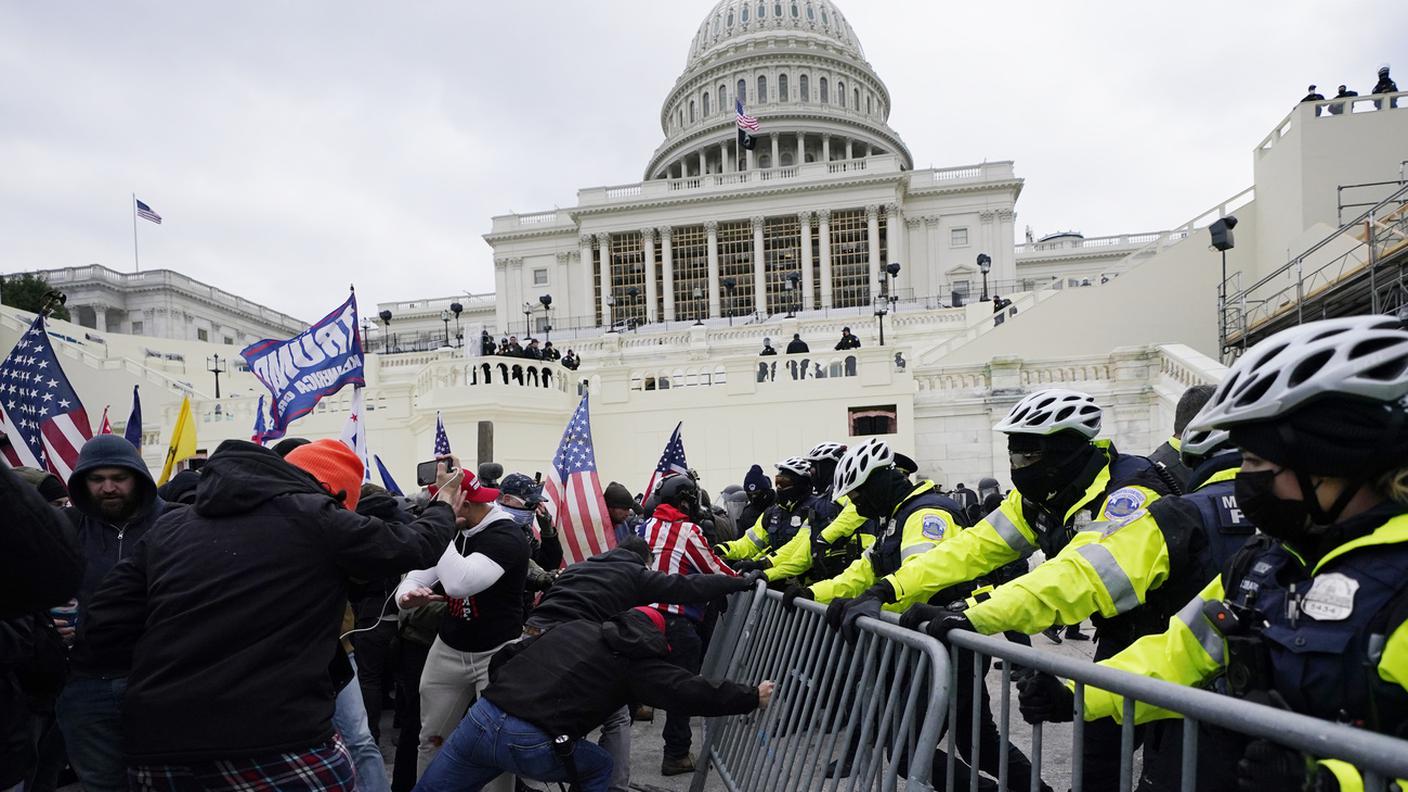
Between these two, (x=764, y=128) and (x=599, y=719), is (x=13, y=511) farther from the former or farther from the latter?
(x=764, y=128)

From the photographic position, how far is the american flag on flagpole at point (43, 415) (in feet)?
20.8

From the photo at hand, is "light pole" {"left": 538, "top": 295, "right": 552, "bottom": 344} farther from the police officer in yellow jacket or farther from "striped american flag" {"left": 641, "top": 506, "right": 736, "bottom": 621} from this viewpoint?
"striped american flag" {"left": 641, "top": 506, "right": 736, "bottom": 621}

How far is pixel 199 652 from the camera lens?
2.60 metres

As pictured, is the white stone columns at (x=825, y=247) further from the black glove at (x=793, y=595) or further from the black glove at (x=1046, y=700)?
the black glove at (x=1046, y=700)

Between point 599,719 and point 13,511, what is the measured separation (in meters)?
2.25

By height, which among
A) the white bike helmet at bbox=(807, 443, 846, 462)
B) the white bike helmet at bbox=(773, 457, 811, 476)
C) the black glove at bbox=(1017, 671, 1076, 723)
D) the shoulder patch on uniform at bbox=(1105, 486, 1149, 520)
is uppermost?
the shoulder patch on uniform at bbox=(1105, 486, 1149, 520)

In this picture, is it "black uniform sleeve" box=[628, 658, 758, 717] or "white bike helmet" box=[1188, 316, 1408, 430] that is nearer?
"white bike helmet" box=[1188, 316, 1408, 430]

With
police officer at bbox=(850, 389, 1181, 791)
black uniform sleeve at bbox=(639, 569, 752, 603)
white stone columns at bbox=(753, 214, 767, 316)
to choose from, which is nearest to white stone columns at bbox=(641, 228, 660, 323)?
white stone columns at bbox=(753, 214, 767, 316)

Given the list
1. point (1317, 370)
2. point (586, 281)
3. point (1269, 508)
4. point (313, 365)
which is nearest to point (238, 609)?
point (1269, 508)

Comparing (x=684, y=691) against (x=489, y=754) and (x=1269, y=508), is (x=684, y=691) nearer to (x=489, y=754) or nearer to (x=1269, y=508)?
(x=489, y=754)

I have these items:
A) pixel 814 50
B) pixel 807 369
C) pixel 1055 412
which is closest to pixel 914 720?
pixel 1055 412

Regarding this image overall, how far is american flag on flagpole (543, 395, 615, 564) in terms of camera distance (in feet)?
24.9

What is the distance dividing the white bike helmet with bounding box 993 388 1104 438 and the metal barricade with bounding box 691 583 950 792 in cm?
93

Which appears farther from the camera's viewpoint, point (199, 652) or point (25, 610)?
point (199, 652)
